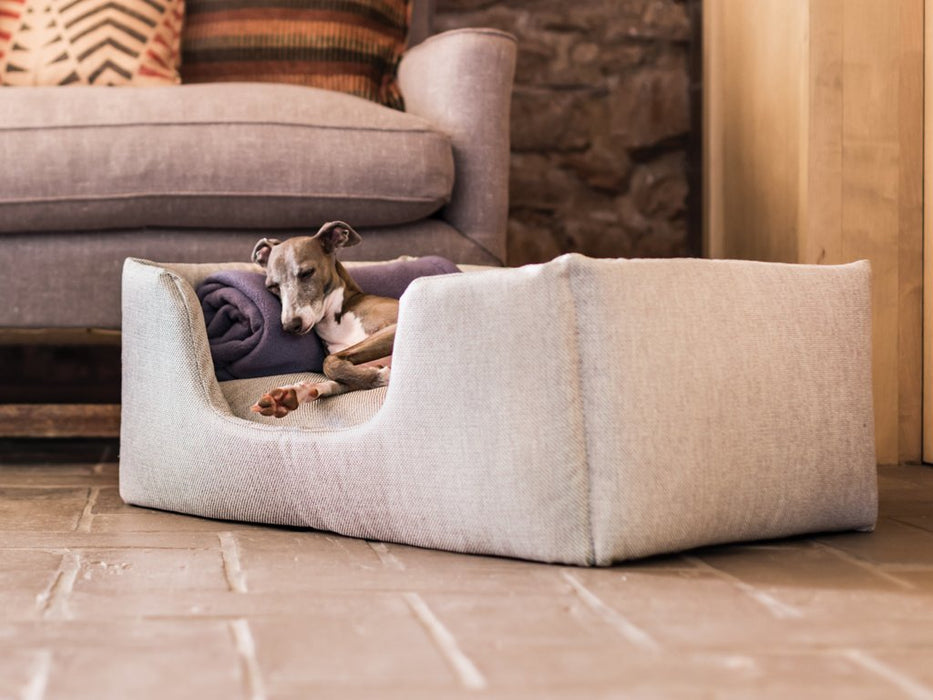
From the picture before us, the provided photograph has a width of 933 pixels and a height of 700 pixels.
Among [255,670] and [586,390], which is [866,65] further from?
[255,670]

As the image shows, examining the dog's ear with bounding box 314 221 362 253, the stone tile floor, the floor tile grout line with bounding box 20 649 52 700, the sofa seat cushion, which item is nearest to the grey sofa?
the sofa seat cushion

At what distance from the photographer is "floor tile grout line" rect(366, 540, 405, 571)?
129 cm

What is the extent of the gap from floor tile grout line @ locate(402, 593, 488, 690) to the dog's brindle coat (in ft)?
1.99

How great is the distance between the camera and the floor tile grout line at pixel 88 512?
5.08 ft

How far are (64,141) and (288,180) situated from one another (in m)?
0.42

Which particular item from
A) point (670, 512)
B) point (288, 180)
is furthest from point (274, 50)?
point (670, 512)

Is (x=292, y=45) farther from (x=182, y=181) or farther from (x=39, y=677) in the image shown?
(x=39, y=677)

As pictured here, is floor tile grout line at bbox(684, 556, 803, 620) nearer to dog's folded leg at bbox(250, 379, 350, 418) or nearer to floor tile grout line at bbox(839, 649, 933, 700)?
floor tile grout line at bbox(839, 649, 933, 700)

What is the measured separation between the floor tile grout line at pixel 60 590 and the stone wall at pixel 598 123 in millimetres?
1935

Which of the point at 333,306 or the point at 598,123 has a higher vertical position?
the point at 598,123

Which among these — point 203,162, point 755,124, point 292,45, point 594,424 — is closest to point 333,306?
point 203,162

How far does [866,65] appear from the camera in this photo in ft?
7.23

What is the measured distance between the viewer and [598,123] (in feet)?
10.2

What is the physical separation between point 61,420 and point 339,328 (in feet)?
2.54
